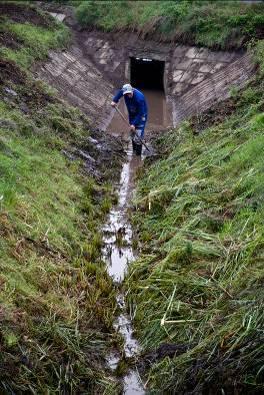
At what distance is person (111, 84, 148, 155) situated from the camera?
14.1 meters

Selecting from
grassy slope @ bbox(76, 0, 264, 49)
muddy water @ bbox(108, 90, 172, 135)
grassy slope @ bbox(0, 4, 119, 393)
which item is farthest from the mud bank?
grassy slope @ bbox(0, 4, 119, 393)

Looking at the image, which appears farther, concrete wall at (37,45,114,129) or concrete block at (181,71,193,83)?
concrete block at (181,71,193,83)

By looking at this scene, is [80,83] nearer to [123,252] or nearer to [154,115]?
[154,115]

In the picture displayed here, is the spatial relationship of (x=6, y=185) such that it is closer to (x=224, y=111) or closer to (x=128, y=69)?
(x=224, y=111)

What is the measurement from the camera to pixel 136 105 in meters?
14.2

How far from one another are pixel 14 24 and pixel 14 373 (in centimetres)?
1496

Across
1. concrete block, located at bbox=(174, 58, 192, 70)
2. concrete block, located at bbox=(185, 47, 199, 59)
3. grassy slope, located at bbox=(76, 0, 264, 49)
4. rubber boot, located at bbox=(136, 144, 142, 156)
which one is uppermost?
grassy slope, located at bbox=(76, 0, 264, 49)

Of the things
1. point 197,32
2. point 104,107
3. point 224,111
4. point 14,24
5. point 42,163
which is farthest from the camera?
point 197,32

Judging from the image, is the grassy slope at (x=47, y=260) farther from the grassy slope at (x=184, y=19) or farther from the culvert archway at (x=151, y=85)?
the grassy slope at (x=184, y=19)

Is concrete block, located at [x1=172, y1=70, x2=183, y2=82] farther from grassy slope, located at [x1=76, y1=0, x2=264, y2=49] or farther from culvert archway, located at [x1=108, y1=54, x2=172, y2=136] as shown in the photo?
grassy slope, located at [x1=76, y1=0, x2=264, y2=49]

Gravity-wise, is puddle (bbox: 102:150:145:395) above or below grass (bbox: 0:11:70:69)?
below

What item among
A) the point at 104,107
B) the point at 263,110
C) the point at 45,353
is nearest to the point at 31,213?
the point at 45,353

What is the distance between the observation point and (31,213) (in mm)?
9047

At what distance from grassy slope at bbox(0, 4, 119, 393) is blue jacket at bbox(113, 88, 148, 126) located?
4.33 feet
